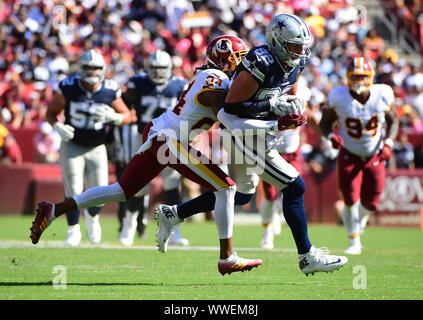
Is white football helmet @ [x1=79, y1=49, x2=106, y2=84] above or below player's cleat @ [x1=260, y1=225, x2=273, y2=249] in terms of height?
above

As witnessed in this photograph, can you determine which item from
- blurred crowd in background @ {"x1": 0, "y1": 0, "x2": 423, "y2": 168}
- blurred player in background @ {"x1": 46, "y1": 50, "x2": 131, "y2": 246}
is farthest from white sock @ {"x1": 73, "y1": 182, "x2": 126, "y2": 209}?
blurred crowd in background @ {"x1": 0, "y1": 0, "x2": 423, "y2": 168}

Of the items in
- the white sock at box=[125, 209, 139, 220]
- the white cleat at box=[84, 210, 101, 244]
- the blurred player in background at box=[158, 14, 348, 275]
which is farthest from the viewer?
the white sock at box=[125, 209, 139, 220]

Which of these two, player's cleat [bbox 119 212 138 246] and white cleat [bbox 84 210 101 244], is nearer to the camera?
white cleat [bbox 84 210 101 244]

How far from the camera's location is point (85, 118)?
851 centimetres

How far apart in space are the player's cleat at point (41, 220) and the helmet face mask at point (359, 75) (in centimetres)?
383

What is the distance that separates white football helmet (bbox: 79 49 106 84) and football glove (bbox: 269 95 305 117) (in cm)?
338

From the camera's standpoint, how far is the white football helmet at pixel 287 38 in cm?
553

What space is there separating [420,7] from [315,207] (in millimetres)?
7935

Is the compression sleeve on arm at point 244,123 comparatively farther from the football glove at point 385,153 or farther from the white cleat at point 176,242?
the white cleat at point 176,242

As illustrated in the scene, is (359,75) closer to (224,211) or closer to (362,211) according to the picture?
(362,211)

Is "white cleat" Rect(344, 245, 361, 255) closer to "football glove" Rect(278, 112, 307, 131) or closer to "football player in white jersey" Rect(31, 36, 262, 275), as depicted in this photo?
"football player in white jersey" Rect(31, 36, 262, 275)

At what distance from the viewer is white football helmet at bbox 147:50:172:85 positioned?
916cm

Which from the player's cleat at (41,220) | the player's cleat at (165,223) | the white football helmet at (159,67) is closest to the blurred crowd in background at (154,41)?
the white football helmet at (159,67)
